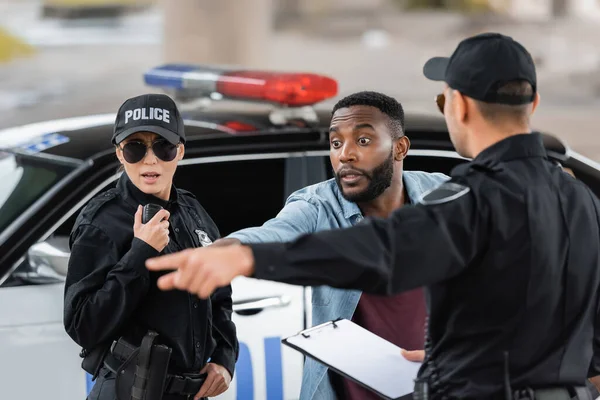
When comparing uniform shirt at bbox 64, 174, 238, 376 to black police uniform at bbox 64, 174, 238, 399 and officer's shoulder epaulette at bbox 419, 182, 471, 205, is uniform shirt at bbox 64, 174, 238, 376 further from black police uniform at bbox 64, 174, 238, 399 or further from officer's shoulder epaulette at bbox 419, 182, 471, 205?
officer's shoulder epaulette at bbox 419, 182, 471, 205

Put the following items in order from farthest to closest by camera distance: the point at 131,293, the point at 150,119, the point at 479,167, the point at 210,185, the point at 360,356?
the point at 210,185 → the point at 150,119 → the point at 131,293 → the point at 360,356 → the point at 479,167

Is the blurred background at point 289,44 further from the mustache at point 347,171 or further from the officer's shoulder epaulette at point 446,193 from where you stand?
the officer's shoulder epaulette at point 446,193

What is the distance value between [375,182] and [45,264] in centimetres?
112

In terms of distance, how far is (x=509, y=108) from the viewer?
217cm

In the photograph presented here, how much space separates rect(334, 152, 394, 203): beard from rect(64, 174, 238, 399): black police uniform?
1.32ft

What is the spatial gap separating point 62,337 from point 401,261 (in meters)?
1.67

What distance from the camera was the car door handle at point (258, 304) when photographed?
3.47m

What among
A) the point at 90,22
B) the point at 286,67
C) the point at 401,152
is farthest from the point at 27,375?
the point at 90,22

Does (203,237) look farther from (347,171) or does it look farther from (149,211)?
(347,171)

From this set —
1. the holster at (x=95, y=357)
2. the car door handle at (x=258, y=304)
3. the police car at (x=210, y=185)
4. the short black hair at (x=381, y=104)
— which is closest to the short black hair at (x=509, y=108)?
the short black hair at (x=381, y=104)

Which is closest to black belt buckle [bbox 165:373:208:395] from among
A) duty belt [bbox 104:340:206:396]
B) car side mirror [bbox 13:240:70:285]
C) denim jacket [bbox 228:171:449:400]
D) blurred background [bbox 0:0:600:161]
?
duty belt [bbox 104:340:206:396]

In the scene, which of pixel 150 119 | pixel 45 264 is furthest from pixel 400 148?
pixel 45 264

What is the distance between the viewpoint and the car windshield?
3.45 meters

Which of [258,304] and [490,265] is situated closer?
[490,265]
